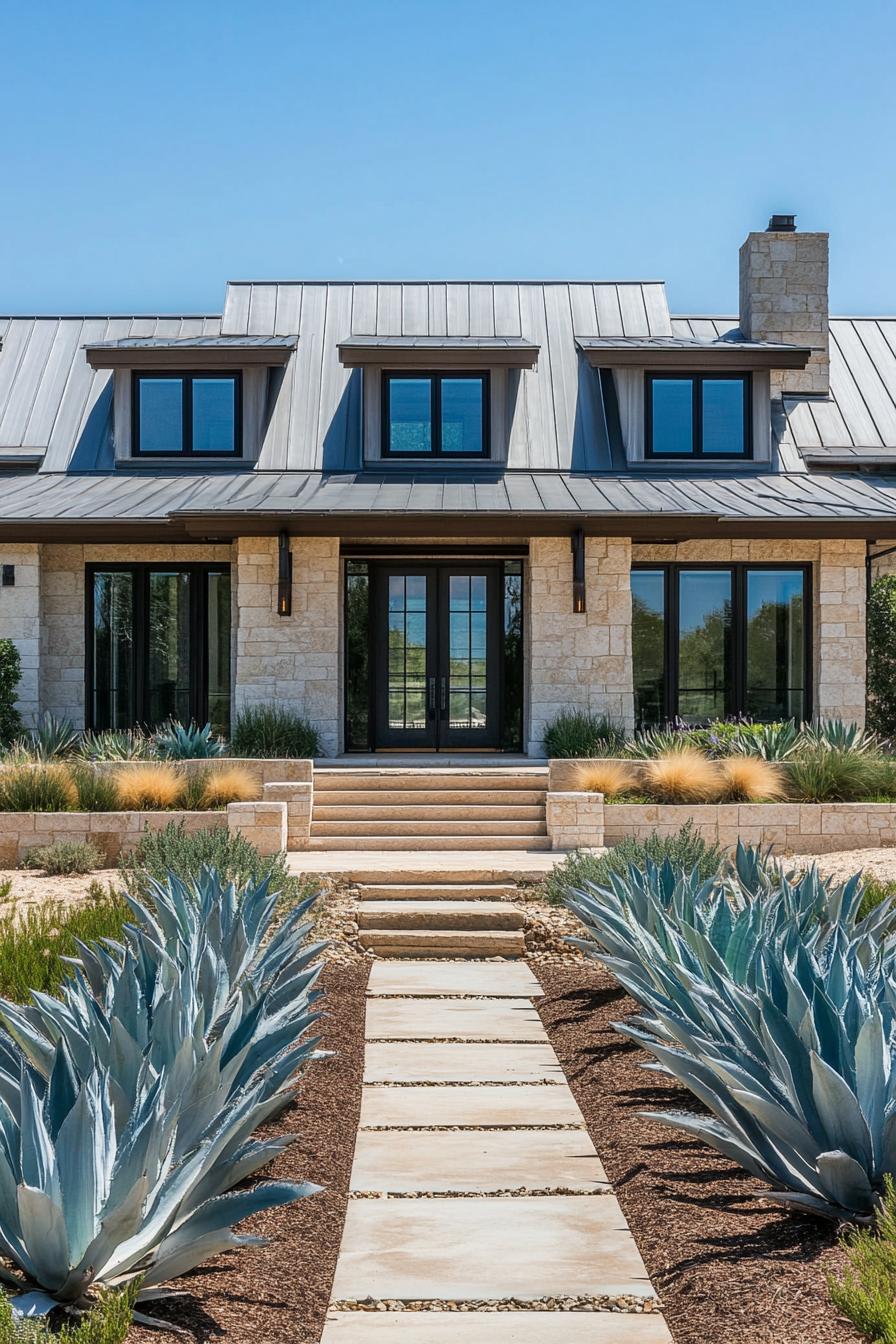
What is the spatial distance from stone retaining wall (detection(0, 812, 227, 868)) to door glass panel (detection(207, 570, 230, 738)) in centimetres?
508

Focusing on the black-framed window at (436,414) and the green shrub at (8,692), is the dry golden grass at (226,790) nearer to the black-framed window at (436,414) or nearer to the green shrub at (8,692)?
the green shrub at (8,692)

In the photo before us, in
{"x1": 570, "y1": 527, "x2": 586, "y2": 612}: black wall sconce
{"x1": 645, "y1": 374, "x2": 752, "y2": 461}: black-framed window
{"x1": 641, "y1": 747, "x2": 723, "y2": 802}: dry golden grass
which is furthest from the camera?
{"x1": 645, "y1": 374, "x2": 752, "y2": 461}: black-framed window

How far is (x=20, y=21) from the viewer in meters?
13.4

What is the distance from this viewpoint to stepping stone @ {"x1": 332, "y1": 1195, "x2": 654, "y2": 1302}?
3.54 metres

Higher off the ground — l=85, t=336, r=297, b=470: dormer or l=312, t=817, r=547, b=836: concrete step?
l=85, t=336, r=297, b=470: dormer

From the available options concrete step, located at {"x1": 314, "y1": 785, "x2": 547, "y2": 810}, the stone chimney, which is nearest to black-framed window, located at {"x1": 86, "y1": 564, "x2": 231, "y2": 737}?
concrete step, located at {"x1": 314, "y1": 785, "x2": 547, "y2": 810}

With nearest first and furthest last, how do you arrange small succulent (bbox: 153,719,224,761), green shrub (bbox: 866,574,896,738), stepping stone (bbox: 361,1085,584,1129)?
stepping stone (bbox: 361,1085,584,1129) → small succulent (bbox: 153,719,224,761) → green shrub (bbox: 866,574,896,738)

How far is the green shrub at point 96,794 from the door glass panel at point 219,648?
4567 millimetres

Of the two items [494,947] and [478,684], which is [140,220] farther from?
[494,947]

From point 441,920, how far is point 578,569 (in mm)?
7183

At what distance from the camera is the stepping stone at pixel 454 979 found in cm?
750

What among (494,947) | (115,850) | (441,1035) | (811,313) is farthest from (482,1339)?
(811,313)

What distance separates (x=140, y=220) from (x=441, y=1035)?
61.2ft

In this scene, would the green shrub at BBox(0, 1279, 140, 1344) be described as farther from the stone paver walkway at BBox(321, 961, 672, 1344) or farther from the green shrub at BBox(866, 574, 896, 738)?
the green shrub at BBox(866, 574, 896, 738)
